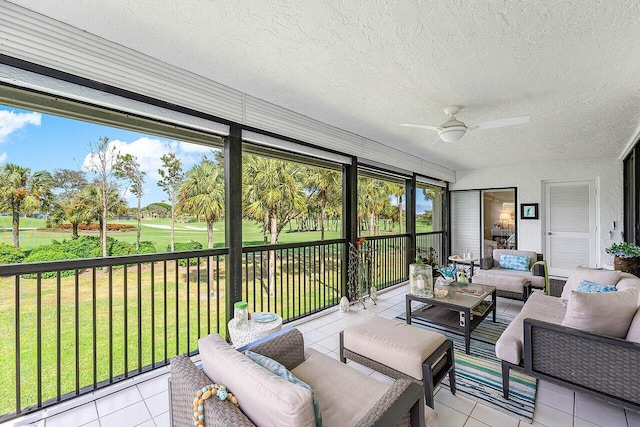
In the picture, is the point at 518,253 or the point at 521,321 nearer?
the point at 521,321

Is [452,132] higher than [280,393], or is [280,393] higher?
[452,132]

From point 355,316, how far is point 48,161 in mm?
3544

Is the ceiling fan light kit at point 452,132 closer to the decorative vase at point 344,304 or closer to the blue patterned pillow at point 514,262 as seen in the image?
the decorative vase at point 344,304

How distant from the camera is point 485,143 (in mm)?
4660

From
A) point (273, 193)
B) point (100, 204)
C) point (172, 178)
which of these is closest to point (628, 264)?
point (273, 193)

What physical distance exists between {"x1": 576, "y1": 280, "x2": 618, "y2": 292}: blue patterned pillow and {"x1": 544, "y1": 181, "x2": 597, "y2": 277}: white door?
4.19 meters

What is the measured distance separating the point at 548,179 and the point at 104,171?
801cm

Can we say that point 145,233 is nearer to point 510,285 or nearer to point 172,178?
point 172,178

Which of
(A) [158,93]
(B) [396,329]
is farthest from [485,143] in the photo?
(A) [158,93]

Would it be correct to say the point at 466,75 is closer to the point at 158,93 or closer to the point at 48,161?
the point at 158,93

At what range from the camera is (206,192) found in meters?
3.53

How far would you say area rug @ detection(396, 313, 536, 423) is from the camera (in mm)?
2018

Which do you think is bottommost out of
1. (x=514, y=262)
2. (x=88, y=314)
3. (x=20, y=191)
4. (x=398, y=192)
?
(x=88, y=314)

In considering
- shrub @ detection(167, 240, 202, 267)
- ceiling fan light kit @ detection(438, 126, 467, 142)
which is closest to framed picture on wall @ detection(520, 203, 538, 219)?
ceiling fan light kit @ detection(438, 126, 467, 142)
